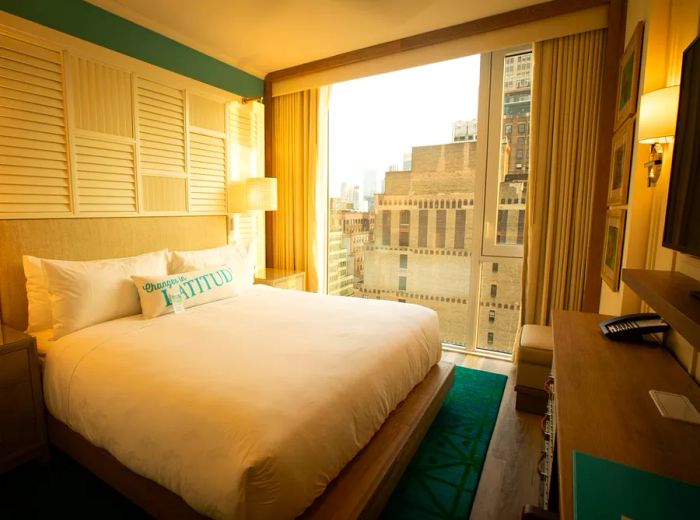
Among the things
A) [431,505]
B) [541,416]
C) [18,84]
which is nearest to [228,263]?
[18,84]

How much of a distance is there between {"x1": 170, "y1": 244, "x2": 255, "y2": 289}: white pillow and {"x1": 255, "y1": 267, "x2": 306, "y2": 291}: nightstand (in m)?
0.33

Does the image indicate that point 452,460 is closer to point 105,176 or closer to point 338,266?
point 338,266

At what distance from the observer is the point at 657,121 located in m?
1.58

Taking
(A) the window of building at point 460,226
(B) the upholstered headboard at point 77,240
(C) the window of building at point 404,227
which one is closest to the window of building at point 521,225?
(A) the window of building at point 460,226

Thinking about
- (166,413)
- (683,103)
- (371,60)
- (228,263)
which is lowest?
(166,413)

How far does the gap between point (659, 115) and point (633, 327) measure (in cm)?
90

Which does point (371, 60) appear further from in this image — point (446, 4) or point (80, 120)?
point (80, 120)

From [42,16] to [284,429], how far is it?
2.92 metres

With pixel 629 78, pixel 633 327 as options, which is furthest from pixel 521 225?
pixel 633 327

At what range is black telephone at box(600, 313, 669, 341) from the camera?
1442 mm

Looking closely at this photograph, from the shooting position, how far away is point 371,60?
3.51 meters

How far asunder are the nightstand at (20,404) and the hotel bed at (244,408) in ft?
0.18

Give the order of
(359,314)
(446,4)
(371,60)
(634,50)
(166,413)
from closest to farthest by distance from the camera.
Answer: (166,413) < (634,50) < (359,314) < (446,4) < (371,60)

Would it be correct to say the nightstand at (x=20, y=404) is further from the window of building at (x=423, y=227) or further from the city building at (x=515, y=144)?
the city building at (x=515, y=144)
